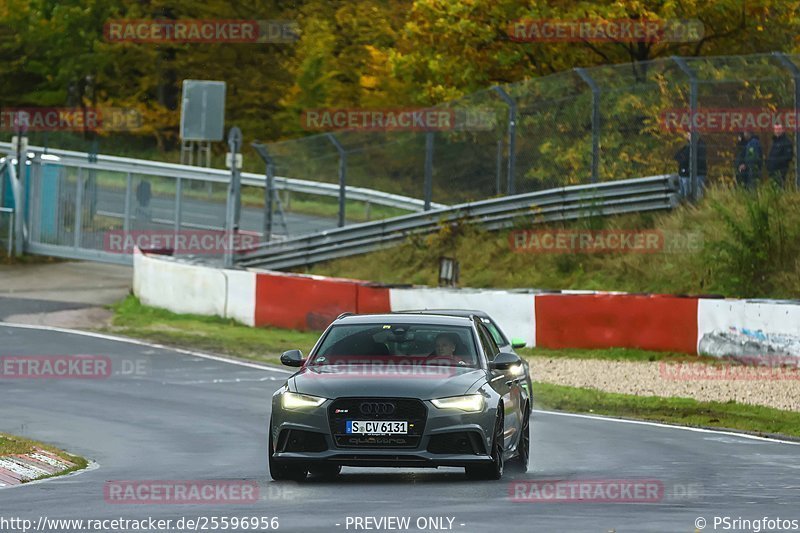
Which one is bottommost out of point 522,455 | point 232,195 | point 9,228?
point 522,455

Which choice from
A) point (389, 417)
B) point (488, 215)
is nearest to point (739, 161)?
point (488, 215)

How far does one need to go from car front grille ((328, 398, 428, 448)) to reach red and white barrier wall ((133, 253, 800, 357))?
10.7 m

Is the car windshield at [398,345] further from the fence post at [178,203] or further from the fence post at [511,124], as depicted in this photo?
the fence post at [178,203]

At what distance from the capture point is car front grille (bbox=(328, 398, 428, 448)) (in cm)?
1287

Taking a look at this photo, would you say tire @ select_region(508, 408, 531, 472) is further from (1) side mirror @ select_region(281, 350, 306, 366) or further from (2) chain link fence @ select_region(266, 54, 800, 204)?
(2) chain link fence @ select_region(266, 54, 800, 204)

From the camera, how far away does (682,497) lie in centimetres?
1191

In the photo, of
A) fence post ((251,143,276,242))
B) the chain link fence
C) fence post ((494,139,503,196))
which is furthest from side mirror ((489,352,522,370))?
fence post ((251,143,276,242))

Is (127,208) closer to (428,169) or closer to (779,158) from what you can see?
(428,169)

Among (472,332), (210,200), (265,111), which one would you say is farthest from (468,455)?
(265,111)

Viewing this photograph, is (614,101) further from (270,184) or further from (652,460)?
(652,460)

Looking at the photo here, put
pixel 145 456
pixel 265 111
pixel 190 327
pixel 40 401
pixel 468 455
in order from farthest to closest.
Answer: pixel 265 111 < pixel 190 327 < pixel 40 401 < pixel 145 456 < pixel 468 455

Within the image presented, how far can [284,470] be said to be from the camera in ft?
43.3

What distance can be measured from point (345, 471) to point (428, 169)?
19.1m

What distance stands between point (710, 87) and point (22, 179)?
1909 centimetres
